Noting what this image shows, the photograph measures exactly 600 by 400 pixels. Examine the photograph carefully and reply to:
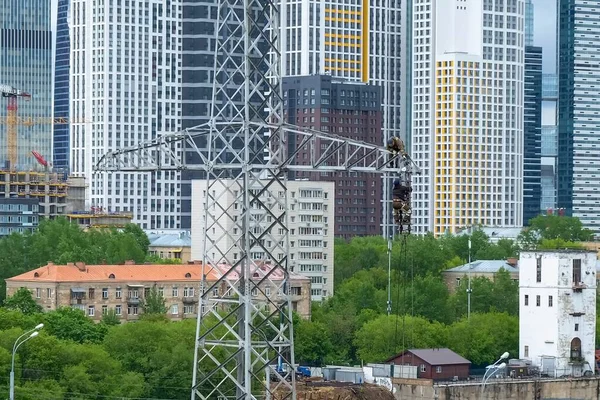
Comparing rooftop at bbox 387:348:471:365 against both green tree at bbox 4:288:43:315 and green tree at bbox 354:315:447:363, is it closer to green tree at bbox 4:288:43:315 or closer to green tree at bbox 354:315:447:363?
green tree at bbox 354:315:447:363

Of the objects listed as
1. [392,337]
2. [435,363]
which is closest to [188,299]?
[392,337]

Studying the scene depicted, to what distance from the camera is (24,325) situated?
13125 cm

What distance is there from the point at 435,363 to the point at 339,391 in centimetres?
1504

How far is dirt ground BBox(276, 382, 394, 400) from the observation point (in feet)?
389

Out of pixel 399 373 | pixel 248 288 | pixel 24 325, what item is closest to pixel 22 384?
pixel 24 325

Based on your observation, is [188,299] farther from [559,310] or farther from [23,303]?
[559,310]

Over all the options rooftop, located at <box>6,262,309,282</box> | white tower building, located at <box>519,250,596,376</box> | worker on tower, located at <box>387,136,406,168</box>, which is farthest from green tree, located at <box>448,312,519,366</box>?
worker on tower, located at <box>387,136,406,168</box>

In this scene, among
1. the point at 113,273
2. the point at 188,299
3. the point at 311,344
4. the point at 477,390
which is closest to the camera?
the point at 477,390

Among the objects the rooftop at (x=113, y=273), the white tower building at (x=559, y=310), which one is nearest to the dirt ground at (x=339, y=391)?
the white tower building at (x=559, y=310)

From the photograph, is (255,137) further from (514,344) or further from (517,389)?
(514,344)

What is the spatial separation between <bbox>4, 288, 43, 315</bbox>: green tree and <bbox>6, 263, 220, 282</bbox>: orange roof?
6021 millimetres

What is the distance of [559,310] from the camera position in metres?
143

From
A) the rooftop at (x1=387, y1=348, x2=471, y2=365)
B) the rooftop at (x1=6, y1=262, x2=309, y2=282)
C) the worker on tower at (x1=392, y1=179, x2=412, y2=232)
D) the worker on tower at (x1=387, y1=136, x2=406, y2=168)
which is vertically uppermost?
the worker on tower at (x1=387, y1=136, x2=406, y2=168)

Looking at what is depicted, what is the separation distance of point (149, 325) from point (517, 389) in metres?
24.0
